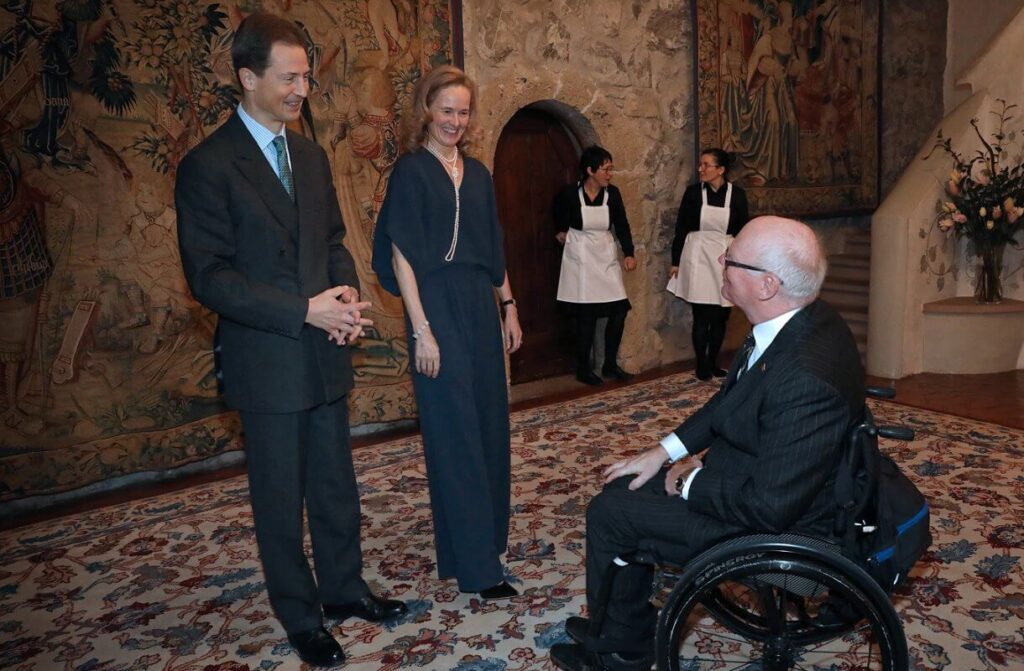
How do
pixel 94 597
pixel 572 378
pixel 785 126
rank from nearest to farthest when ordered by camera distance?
1. pixel 94 597
2. pixel 572 378
3. pixel 785 126

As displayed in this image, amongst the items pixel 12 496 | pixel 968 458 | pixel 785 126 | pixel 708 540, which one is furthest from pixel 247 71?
pixel 785 126

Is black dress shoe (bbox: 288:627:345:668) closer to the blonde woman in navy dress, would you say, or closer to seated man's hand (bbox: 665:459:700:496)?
the blonde woman in navy dress

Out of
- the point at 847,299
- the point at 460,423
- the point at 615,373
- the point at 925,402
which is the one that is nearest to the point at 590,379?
the point at 615,373

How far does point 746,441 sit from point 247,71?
1.88 meters

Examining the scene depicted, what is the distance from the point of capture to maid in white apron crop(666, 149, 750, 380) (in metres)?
7.30

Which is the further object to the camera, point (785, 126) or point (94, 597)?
point (785, 126)

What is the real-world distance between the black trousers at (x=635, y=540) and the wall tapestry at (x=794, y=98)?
20.2ft

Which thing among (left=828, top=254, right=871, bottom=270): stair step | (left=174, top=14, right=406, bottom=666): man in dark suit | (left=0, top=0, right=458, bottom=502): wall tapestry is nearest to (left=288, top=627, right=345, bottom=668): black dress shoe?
(left=174, top=14, right=406, bottom=666): man in dark suit

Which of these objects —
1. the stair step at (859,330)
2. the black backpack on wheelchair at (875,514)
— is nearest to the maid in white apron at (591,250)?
the stair step at (859,330)

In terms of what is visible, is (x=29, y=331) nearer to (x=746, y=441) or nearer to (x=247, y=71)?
(x=247, y=71)

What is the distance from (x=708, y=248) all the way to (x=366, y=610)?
482 cm

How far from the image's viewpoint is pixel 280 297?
2.81 m

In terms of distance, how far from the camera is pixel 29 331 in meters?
5.05

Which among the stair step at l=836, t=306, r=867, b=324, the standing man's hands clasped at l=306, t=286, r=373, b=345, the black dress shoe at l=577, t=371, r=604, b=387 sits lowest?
the black dress shoe at l=577, t=371, r=604, b=387
